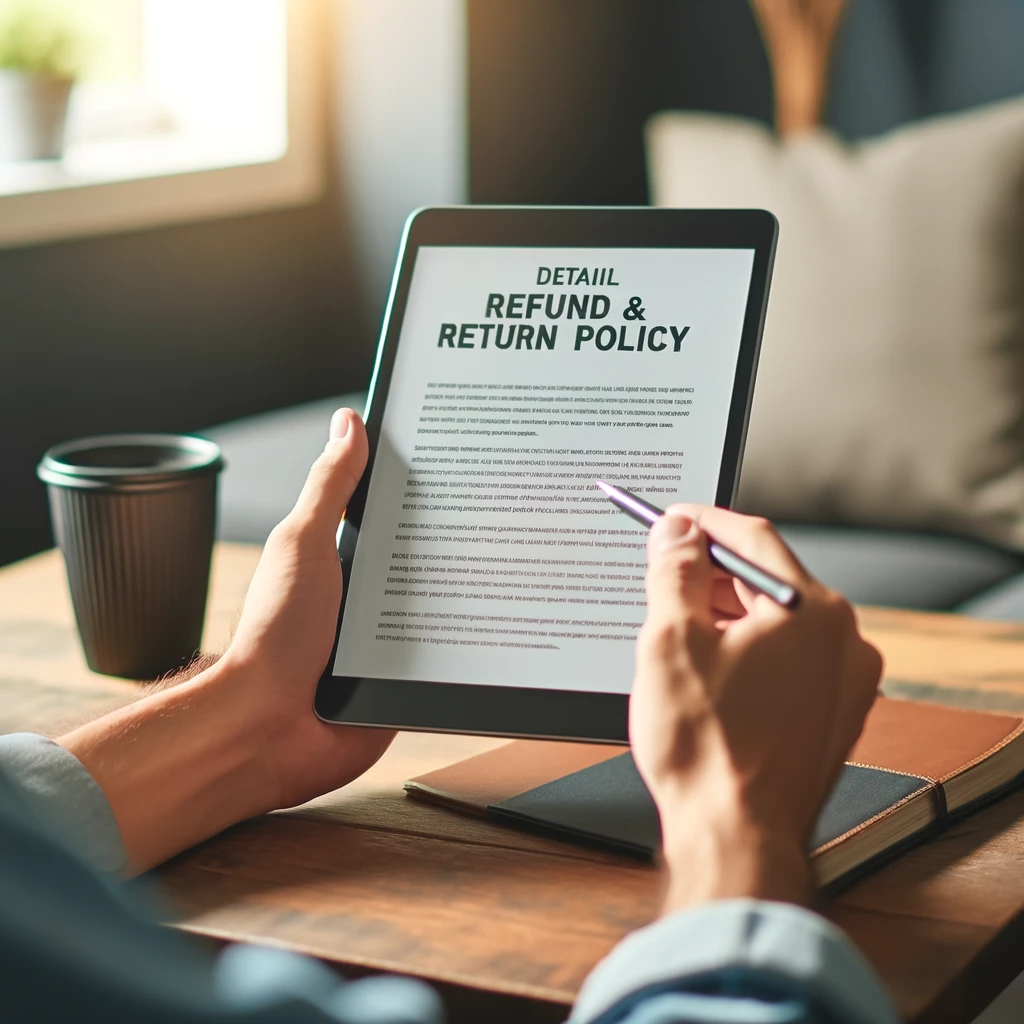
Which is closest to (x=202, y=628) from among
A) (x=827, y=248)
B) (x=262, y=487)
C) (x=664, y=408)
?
(x=664, y=408)

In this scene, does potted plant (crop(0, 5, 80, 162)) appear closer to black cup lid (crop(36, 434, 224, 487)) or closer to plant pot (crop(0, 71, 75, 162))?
plant pot (crop(0, 71, 75, 162))

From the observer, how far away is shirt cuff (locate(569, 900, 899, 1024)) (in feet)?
1.66

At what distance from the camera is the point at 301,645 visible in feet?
2.76

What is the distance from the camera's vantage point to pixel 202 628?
1.11m

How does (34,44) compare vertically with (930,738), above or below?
above

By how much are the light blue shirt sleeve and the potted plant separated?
1.67 metres

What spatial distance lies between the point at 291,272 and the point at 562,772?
200 cm

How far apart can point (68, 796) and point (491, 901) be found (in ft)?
0.73

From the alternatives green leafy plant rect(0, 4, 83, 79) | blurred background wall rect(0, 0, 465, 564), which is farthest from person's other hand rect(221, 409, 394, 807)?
green leafy plant rect(0, 4, 83, 79)

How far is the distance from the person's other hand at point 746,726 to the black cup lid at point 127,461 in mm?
511

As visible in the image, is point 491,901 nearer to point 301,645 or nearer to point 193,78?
point 301,645

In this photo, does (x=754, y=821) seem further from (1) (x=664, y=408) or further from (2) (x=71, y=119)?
(2) (x=71, y=119)

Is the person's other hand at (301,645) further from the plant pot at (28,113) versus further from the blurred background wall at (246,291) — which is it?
the plant pot at (28,113)

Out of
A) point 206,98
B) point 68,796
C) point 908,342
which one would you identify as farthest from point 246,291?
point 68,796
